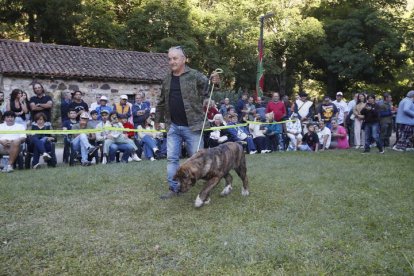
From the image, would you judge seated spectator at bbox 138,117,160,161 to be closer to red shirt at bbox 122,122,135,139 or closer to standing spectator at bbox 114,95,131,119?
red shirt at bbox 122,122,135,139

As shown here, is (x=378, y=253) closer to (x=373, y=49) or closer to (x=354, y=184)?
(x=354, y=184)

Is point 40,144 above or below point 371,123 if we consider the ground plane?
below

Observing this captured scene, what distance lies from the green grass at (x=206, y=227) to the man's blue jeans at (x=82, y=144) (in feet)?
7.25

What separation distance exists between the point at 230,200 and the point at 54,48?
21511 millimetres

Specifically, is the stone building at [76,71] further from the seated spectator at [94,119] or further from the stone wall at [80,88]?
the seated spectator at [94,119]

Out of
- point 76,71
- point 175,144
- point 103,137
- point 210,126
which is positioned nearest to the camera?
point 175,144

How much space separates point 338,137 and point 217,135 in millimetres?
4774

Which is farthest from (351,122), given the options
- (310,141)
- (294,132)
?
(294,132)

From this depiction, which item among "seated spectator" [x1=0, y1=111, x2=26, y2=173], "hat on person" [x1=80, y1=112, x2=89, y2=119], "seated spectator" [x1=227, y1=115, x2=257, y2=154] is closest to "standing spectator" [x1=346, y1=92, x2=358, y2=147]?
"seated spectator" [x1=227, y1=115, x2=257, y2=154]

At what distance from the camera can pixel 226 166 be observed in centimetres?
630

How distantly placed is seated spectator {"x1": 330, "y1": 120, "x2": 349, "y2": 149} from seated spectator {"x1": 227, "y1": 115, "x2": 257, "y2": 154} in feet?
10.1

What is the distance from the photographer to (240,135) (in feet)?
43.2

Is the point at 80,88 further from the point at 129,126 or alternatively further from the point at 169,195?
the point at 169,195

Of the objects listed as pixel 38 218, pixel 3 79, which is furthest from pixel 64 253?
pixel 3 79
